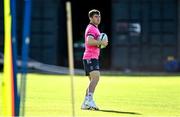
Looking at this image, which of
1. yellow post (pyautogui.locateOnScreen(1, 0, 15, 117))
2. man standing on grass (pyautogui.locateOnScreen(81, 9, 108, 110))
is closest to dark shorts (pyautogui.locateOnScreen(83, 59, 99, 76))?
man standing on grass (pyautogui.locateOnScreen(81, 9, 108, 110))

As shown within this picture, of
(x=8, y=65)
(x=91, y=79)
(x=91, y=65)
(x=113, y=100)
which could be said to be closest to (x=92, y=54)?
(x=91, y=65)

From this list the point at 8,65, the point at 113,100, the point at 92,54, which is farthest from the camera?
the point at 113,100

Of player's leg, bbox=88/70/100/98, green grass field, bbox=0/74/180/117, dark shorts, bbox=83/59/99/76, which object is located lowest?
green grass field, bbox=0/74/180/117

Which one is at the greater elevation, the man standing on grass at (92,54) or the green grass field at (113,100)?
the man standing on grass at (92,54)

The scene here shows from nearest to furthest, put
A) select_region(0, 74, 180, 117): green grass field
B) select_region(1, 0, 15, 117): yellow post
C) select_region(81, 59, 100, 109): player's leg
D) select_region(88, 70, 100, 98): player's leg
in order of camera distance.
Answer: select_region(1, 0, 15, 117): yellow post, select_region(0, 74, 180, 117): green grass field, select_region(81, 59, 100, 109): player's leg, select_region(88, 70, 100, 98): player's leg

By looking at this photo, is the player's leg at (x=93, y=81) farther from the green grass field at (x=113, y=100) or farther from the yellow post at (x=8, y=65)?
the yellow post at (x=8, y=65)

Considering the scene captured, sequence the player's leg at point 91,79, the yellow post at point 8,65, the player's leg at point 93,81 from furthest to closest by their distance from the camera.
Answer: the player's leg at point 93,81, the player's leg at point 91,79, the yellow post at point 8,65

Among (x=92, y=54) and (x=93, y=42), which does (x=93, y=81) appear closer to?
(x=92, y=54)

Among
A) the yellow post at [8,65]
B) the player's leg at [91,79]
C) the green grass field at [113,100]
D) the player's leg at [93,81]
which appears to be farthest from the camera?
the player's leg at [93,81]

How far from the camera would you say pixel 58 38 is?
109 feet

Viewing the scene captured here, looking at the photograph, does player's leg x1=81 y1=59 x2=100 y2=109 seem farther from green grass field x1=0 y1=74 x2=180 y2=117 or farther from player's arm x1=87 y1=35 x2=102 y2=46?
player's arm x1=87 y1=35 x2=102 y2=46

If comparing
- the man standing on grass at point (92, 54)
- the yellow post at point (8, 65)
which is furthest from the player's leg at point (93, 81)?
the yellow post at point (8, 65)

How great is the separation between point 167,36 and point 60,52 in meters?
5.25

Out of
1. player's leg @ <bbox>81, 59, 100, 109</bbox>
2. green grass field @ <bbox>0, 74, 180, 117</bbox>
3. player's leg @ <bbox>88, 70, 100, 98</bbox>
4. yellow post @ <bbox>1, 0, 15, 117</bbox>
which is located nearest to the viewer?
yellow post @ <bbox>1, 0, 15, 117</bbox>
